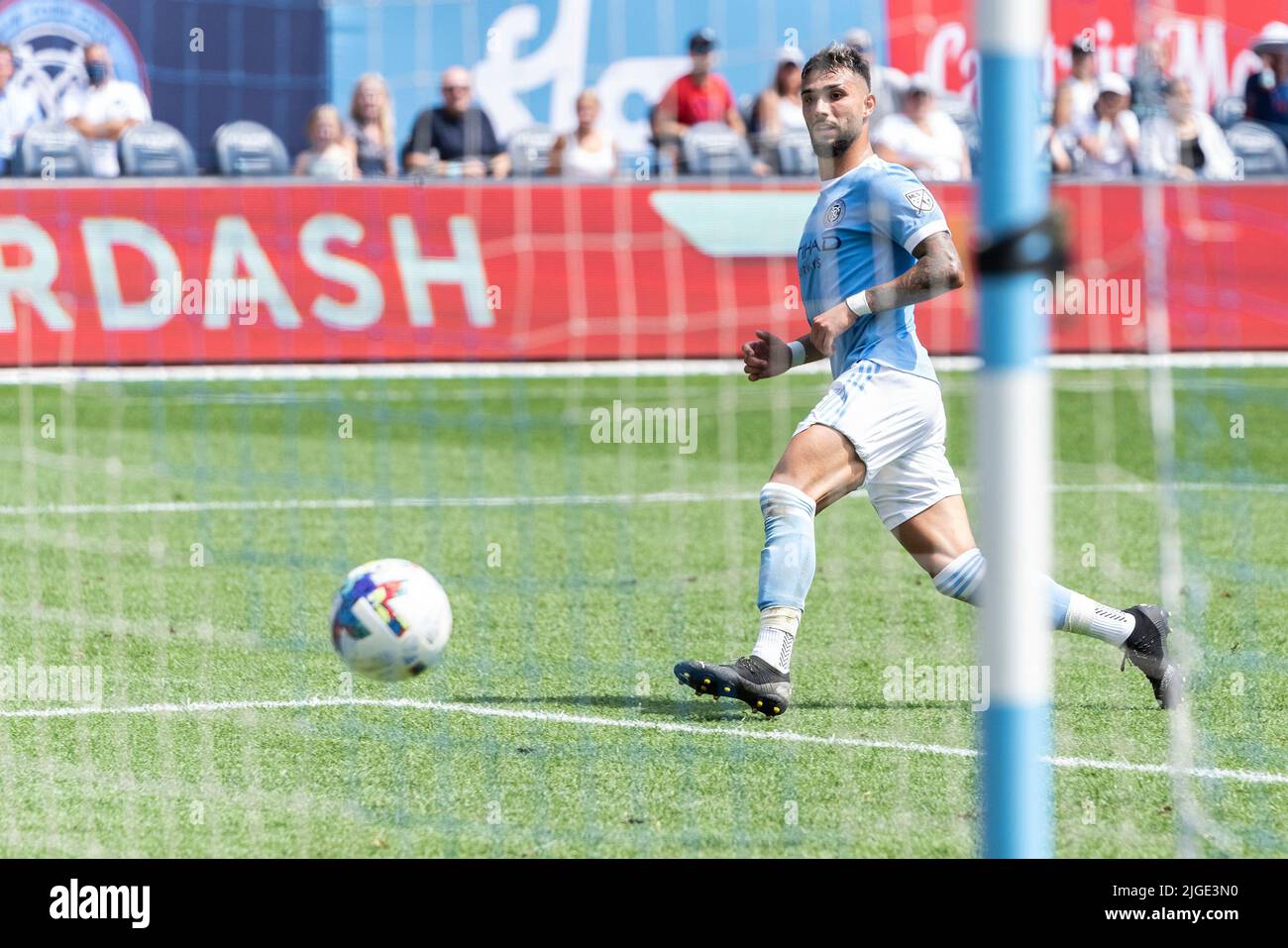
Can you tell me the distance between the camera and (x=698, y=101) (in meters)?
16.8

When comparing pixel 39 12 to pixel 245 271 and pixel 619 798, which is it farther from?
pixel 619 798

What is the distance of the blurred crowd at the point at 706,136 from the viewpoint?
15.8 metres

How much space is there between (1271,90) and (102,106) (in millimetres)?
10754

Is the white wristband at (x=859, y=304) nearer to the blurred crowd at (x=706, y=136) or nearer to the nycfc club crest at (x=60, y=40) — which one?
the blurred crowd at (x=706, y=136)

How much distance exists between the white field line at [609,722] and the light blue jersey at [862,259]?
1.26 metres

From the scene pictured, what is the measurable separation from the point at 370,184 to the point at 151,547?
20.5ft

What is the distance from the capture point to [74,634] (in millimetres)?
7688

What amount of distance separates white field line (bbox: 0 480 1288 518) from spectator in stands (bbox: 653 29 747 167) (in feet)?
20.1

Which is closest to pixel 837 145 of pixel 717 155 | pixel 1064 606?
pixel 1064 606

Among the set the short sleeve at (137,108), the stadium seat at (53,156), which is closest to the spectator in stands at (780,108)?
the short sleeve at (137,108)

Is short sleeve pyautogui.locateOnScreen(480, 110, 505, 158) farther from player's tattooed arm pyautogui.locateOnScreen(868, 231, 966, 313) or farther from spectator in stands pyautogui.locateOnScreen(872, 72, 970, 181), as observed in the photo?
player's tattooed arm pyautogui.locateOnScreen(868, 231, 966, 313)

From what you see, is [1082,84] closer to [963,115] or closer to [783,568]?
[963,115]

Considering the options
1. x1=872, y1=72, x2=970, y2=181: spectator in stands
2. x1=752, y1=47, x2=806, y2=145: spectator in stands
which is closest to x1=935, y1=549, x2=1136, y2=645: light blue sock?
x1=872, y1=72, x2=970, y2=181: spectator in stands
